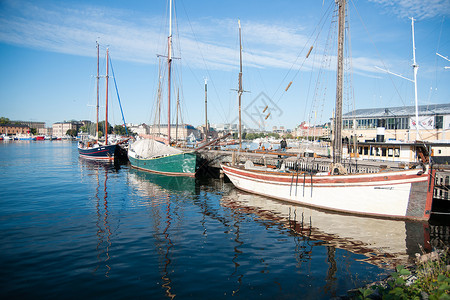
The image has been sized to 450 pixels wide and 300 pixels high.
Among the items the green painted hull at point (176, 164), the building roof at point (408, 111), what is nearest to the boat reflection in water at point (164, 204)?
the green painted hull at point (176, 164)

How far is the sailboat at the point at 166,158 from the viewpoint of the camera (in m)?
39.1

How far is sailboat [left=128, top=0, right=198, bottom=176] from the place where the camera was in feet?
128

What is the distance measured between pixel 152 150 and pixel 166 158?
4225 millimetres

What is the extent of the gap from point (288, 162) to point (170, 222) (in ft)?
66.5

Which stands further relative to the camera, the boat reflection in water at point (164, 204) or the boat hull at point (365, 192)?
the boat hull at point (365, 192)

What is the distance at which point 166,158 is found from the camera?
40.5 metres

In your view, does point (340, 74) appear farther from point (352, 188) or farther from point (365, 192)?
point (365, 192)

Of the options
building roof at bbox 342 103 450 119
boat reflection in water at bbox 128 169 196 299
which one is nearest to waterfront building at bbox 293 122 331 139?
building roof at bbox 342 103 450 119

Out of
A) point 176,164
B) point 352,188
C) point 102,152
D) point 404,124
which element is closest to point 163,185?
point 176,164

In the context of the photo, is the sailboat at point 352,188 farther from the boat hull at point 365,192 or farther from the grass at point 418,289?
the grass at point 418,289

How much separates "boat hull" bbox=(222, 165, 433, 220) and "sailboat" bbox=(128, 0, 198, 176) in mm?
17289

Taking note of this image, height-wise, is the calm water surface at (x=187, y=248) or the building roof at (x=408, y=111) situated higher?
the building roof at (x=408, y=111)

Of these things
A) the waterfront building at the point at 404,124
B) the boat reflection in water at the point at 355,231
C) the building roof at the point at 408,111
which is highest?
the building roof at the point at 408,111

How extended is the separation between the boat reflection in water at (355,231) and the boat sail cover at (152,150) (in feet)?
70.0
